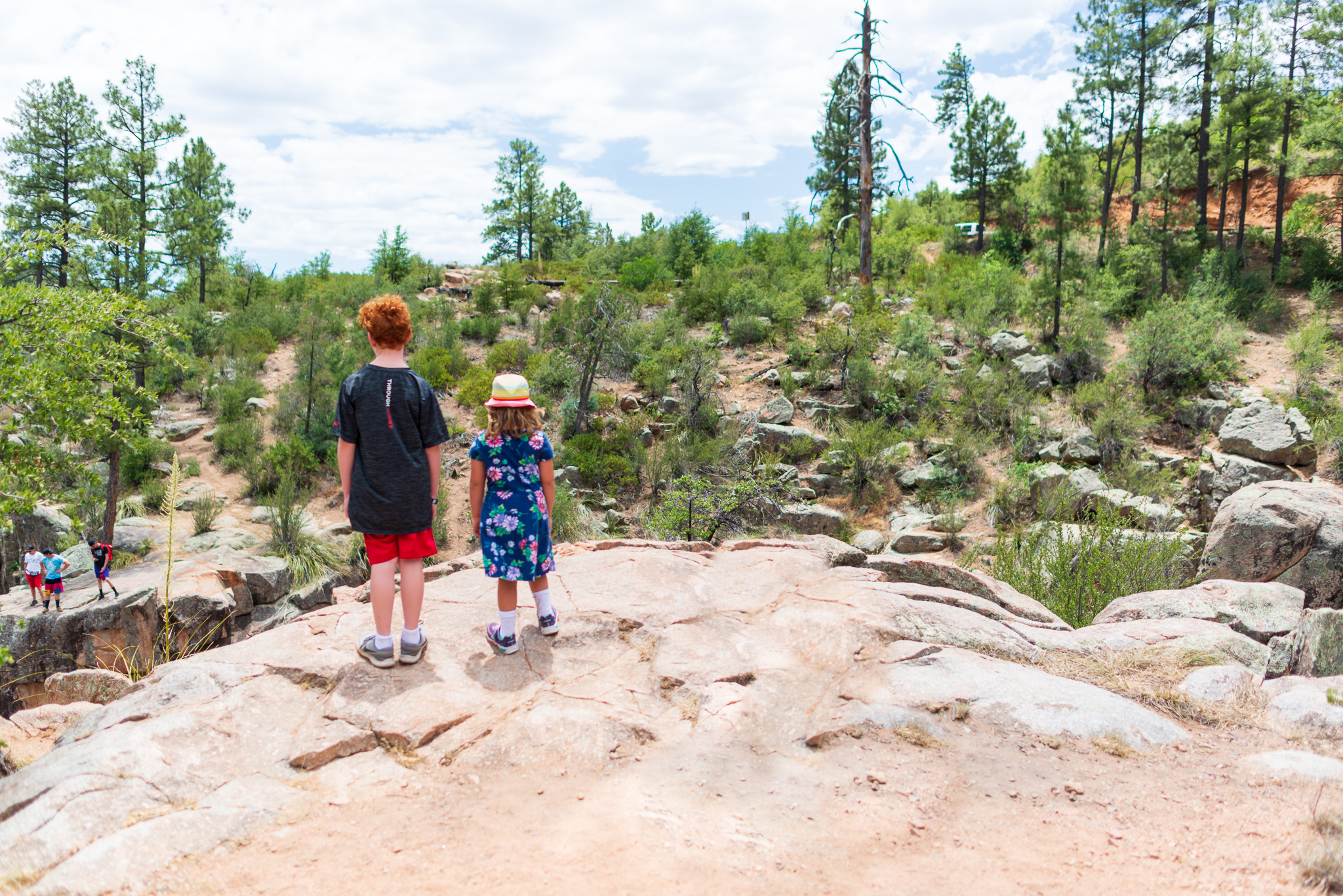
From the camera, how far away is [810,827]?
9.05 feet

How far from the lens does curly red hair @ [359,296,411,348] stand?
3.88 m

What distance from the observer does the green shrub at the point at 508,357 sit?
63.0 ft

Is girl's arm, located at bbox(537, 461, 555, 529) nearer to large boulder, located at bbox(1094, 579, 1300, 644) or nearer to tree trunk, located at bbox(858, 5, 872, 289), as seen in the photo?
large boulder, located at bbox(1094, 579, 1300, 644)

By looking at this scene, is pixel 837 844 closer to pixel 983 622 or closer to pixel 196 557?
pixel 983 622

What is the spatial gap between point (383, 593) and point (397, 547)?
275 mm

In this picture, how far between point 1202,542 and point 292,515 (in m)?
14.4

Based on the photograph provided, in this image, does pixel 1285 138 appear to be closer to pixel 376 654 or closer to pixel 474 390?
pixel 474 390

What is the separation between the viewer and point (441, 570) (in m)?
5.92

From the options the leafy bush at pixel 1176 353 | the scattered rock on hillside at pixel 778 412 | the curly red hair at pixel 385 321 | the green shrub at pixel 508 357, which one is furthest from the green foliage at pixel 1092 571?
the green shrub at pixel 508 357

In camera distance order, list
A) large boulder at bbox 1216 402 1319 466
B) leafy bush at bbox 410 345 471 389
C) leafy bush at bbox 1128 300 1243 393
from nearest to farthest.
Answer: large boulder at bbox 1216 402 1319 466
leafy bush at bbox 1128 300 1243 393
leafy bush at bbox 410 345 471 389

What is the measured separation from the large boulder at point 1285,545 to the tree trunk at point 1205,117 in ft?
64.3

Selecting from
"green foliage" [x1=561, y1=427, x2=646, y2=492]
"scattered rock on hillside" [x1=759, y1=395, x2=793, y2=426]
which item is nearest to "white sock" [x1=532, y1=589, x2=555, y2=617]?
"green foliage" [x1=561, y1=427, x2=646, y2=492]

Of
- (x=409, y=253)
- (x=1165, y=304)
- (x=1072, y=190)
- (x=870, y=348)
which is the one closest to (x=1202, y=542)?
(x=870, y=348)

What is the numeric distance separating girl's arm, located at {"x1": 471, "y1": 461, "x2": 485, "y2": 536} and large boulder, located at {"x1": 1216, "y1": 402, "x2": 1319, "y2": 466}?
1440cm
